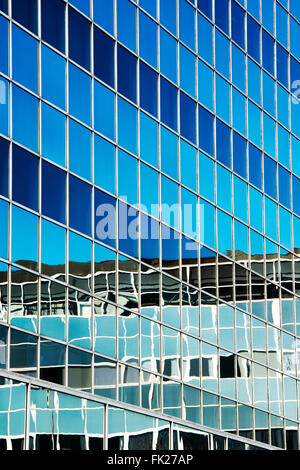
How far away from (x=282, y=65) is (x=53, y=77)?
16655 mm

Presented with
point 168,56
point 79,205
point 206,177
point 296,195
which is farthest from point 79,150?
point 296,195

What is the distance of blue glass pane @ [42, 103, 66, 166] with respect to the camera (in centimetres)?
3180

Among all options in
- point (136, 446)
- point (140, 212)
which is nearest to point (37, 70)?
point (140, 212)

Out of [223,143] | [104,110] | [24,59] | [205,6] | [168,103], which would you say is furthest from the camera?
[223,143]

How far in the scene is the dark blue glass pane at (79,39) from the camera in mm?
33656

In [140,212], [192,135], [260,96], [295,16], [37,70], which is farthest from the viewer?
[295,16]

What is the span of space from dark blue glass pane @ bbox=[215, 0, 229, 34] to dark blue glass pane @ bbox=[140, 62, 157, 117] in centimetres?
573

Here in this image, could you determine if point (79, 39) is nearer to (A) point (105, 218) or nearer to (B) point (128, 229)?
(A) point (105, 218)

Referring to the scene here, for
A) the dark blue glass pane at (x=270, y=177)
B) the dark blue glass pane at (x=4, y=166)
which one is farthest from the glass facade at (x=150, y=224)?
the dark blue glass pane at (x=270, y=177)

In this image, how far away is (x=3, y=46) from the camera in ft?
100

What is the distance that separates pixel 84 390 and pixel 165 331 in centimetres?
515
